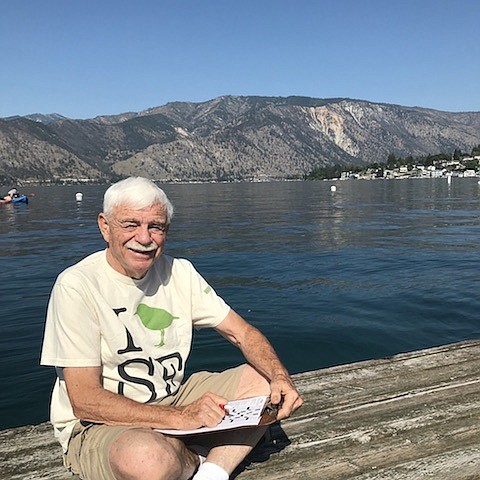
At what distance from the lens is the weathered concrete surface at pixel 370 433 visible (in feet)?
11.9

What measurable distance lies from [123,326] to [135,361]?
27 centimetres

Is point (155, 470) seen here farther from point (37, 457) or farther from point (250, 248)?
point (250, 248)

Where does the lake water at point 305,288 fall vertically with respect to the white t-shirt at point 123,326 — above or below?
below

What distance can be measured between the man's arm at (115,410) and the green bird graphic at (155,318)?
1.49 ft

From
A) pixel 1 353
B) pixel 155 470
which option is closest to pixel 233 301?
pixel 1 353

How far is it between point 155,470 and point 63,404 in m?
0.93

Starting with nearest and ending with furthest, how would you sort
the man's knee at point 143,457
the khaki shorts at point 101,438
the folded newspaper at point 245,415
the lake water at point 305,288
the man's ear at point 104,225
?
1. the man's knee at point 143,457
2. the khaki shorts at point 101,438
3. the folded newspaper at point 245,415
4. the man's ear at point 104,225
5. the lake water at point 305,288

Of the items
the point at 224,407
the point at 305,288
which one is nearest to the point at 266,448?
the point at 224,407

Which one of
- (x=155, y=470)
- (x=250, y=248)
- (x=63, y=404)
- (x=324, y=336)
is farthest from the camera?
(x=250, y=248)

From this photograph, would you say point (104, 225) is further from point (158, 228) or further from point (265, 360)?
point (265, 360)

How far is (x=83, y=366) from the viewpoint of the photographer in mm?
3170

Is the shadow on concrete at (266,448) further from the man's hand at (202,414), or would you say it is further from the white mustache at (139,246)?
the white mustache at (139,246)

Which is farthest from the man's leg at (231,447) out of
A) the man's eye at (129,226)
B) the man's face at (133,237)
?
the man's eye at (129,226)

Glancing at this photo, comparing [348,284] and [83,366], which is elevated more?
[83,366]
